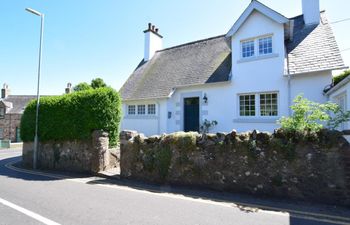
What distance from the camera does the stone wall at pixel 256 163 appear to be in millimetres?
5391

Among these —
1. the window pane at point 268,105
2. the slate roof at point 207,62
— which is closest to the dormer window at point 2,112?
the slate roof at point 207,62

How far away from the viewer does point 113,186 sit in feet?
25.2

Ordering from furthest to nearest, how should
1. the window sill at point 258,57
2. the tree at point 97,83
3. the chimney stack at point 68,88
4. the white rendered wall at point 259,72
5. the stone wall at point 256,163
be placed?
1. the chimney stack at point 68,88
2. the tree at point 97,83
3. the window sill at point 258,57
4. the white rendered wall at point 259,72
5. the stone wall at point 256,163

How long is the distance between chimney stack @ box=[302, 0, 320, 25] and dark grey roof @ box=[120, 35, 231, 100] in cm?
463

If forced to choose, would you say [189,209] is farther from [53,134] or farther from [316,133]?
[53,134]

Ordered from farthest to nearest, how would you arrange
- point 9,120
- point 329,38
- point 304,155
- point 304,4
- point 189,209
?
1. point 9,120
2. point 304,4
3. point 329,38
4. point 304,155
5. point 189,209

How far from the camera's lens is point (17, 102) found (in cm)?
4362

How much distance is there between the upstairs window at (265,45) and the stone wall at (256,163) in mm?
7009

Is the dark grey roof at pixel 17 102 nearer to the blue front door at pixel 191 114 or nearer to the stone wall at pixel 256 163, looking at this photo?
the blue front door at pixel 191 114

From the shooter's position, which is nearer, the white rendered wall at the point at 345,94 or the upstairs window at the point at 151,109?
the white rendered wall at the point at 345,94

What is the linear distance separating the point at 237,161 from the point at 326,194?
7.09 feet

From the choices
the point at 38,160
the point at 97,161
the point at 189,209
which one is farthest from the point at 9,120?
the point at 189,209

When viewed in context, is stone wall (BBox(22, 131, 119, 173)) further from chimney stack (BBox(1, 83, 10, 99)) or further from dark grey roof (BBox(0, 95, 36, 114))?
chimney stack (BBox(1, 83, 10, 99))

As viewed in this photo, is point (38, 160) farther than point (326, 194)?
Yes
